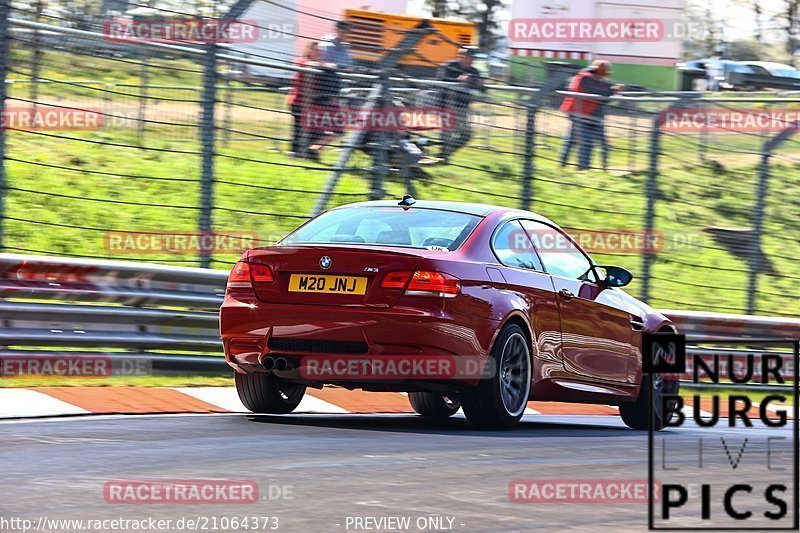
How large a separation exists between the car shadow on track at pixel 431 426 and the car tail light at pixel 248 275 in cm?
83

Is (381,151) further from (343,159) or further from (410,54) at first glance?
(410,54)

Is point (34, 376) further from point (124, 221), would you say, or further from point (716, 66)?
point (716, 66)

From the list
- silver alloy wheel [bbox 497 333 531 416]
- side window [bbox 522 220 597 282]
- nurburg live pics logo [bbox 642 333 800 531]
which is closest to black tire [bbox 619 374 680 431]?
nurburg live pics logo [bbox 642 333 800 531]

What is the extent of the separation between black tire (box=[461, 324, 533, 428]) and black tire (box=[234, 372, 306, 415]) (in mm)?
1289

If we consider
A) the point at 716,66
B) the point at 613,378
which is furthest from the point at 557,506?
the point at 716,66

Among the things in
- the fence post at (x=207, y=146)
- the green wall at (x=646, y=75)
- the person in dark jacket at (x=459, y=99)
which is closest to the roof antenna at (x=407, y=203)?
the fence post at (x=207, y=146)

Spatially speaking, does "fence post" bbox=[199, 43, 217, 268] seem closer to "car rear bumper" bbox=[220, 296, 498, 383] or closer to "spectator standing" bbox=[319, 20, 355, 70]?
"spectator standing" bbox=[319, 20, 355, 70]

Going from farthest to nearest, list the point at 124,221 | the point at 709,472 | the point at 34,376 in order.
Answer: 1. the point at 124,221
2. the point at 34,376
3. the point at 709,472

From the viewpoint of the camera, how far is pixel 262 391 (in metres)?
9.51

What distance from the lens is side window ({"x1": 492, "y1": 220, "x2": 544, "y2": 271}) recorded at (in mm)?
9258

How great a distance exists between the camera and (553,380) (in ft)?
31.3

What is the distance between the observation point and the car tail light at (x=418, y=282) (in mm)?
8500

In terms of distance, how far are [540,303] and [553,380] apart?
511mm

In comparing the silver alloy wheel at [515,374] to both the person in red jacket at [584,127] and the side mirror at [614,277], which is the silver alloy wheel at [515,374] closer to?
the side mirror at [614,277]
